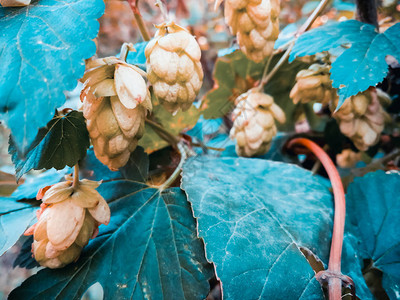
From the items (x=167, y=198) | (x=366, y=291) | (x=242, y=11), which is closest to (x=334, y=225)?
(x=366, y=291)

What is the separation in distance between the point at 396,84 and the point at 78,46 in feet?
1.98

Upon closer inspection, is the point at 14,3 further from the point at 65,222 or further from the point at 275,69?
the point at 275,69

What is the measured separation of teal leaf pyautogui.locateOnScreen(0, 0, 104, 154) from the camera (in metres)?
0.31

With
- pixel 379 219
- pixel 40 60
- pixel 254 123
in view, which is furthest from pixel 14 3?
pixel 379 219

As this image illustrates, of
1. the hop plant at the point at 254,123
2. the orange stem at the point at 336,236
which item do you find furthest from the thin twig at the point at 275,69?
the orange stem at the point at 336,236

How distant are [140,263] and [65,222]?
113 millimetres

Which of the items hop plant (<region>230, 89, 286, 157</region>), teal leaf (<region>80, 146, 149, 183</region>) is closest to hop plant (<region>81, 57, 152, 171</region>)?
teal leaf (<region>80, 146, 149, 183</region>)

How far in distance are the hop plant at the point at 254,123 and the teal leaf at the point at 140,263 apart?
19 cm

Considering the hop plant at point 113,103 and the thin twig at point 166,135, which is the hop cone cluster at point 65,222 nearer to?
the hop plant at point 113,103

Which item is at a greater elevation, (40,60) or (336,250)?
(40,60)

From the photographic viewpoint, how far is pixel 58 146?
411 mm

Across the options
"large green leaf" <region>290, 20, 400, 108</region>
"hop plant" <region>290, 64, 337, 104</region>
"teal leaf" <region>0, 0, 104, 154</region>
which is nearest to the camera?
"teal leaf" <region>0, 0, 104, 154</region>

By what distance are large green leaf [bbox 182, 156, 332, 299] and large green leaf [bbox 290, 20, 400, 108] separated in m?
0.16

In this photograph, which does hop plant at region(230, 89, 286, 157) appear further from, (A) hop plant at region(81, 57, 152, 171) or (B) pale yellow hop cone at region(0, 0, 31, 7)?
(B) pale yellow hop cone at region(0, 0, 31, 7)
